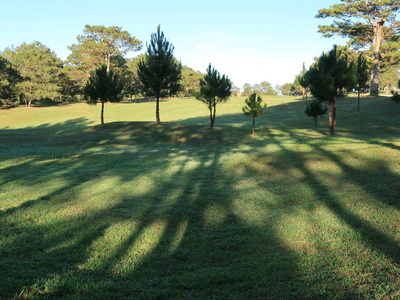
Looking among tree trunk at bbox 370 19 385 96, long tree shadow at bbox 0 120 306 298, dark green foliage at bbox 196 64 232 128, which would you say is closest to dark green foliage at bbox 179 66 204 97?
tree trunk at bbox 370 19 385 96

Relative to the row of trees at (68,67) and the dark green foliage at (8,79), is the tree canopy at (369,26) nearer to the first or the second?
the row of trees at (68,67)

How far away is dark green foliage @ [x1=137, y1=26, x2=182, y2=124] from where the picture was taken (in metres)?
30.1

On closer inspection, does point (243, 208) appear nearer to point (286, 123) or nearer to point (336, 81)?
point (336, 81)

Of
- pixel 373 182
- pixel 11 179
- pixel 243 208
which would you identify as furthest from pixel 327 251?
pixel 11 179

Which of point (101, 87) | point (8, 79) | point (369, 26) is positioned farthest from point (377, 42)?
point (8, 79)

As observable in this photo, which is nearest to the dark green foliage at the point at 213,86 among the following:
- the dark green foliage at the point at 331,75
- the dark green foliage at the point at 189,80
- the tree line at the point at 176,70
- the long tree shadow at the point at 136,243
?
the tree line at the point at 176,70

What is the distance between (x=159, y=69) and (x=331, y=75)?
1696 centimetres

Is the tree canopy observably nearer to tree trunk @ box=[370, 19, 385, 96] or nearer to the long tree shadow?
tree trunk @ box=[370, 19, 385, 96]

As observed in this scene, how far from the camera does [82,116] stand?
53.0 meters

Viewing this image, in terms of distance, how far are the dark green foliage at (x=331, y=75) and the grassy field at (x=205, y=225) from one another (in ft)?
24.7

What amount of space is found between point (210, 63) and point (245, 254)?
84.2ft

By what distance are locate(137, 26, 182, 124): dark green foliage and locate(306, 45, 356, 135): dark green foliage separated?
47.5ft

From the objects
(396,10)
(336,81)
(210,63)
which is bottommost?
(336,81)

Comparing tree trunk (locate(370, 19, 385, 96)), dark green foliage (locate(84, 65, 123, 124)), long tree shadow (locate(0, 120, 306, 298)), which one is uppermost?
tree trunk (locate(370, 19, 385, 96))
